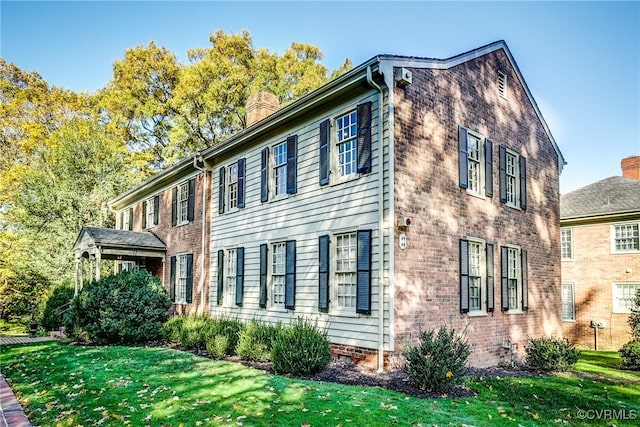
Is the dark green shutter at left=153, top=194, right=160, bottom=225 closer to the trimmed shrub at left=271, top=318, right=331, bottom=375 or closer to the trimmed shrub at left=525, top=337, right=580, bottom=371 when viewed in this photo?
the trimmed shrub at left=271, top=318, right=331, bottom=375

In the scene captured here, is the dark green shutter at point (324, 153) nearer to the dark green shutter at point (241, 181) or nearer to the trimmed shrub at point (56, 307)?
the dark green shutter at point (241, 181)

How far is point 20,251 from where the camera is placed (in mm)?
22141

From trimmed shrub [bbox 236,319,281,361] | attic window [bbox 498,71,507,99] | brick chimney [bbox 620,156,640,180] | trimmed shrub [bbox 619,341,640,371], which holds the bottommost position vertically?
trimmed shrub [bbox 619,341,640,371]

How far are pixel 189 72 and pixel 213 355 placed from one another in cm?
2093

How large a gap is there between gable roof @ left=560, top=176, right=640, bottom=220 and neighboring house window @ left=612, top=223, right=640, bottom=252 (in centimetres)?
64

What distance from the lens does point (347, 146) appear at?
10.3 meters

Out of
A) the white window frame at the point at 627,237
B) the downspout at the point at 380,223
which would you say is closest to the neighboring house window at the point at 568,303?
the white window frame at the point at 627,237

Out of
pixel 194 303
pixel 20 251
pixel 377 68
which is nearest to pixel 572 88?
pixel 377 68

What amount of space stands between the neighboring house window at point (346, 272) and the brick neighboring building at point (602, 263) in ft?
45.5

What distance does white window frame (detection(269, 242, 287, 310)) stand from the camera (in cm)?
1206

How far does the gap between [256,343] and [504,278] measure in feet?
21.5

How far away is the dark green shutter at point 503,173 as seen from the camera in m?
12.2

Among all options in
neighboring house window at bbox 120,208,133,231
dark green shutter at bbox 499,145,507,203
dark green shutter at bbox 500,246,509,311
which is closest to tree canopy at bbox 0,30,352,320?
neighboring house window at bbox 120,208,133,231

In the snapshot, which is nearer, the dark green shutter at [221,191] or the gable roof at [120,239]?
the dark green shutter at [221,191]
